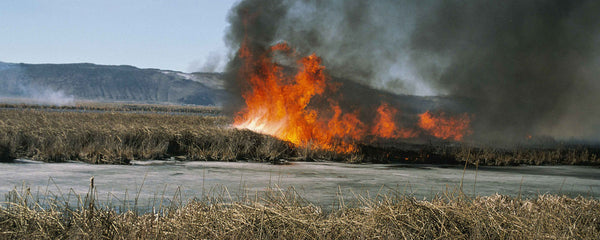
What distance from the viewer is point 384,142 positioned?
88.9ft

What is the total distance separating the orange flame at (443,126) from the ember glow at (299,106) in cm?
579

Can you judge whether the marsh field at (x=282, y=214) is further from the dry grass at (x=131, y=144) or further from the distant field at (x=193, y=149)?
the distant field at (x=193, y=149)

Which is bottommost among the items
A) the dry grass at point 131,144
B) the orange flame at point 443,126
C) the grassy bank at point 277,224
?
the grassy bank at point 277,224

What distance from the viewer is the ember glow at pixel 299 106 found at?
2439 cm

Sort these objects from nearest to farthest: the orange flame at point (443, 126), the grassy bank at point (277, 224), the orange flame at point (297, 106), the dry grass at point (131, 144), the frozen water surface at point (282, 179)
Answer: the grassy bank at point (277, 224), the frozen water surface at point (282, 179), the dry grass at point (131, 144), the orange flame at point (297, 106), the orange flame at point (443, 126)

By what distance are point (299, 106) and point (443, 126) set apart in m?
12.5

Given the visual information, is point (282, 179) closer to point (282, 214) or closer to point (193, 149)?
point (282, 214)

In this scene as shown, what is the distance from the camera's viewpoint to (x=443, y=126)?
108 ft

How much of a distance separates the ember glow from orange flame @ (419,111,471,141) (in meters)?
5.79

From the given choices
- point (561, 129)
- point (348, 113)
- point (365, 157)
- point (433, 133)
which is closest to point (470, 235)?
point (365, 157)

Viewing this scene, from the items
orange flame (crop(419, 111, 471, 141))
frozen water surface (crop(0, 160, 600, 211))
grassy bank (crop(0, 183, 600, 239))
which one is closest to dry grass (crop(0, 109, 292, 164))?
frozen water surface (crop(0, 160, 600, 211))

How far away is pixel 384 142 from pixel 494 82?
11481 mm

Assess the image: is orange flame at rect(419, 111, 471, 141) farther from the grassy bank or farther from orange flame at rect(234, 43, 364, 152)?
the grassy bank

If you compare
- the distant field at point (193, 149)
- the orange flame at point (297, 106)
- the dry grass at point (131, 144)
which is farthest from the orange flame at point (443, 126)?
the dry grass at point (131, 144)
